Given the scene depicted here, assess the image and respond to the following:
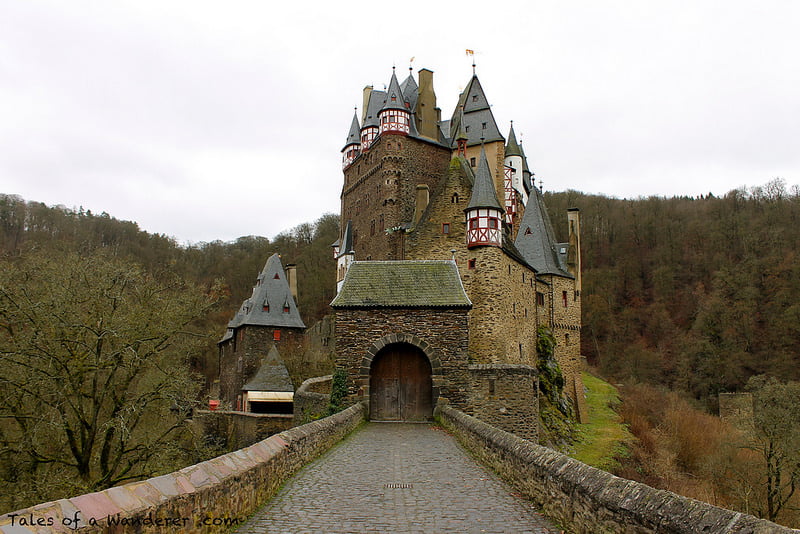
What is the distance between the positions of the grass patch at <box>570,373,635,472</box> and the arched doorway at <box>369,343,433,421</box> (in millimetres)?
6049

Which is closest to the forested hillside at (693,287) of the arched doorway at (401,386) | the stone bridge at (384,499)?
the arched doorway at (401,386)

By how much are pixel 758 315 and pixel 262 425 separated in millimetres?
48030

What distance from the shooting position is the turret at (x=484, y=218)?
96.4 ft

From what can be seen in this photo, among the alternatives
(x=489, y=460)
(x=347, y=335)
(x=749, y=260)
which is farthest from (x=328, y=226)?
(x=489, y=460)

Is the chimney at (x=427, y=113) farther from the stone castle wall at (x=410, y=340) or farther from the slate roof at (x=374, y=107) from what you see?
the stone castle wall at (x=410, y=340)

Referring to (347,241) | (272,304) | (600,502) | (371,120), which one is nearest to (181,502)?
(600,502)

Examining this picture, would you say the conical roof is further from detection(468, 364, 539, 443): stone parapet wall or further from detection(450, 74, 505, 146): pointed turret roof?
detection(468, 364, 539, 443): stone parapet wall

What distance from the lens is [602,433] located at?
3297cm

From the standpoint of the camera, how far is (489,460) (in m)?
10.6

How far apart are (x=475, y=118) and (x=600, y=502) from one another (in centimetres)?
3709

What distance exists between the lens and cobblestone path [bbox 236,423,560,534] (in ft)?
21.4

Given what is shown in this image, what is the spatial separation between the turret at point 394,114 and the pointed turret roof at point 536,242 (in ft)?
30.3

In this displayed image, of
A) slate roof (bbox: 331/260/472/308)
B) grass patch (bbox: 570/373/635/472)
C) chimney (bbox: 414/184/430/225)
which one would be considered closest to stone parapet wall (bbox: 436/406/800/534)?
slate roof (bbox: 331/260/472/308)

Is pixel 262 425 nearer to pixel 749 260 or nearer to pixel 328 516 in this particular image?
pixel 328 516
